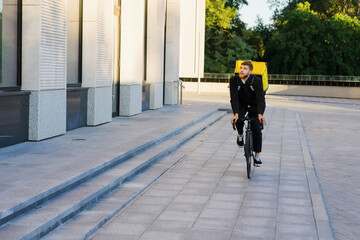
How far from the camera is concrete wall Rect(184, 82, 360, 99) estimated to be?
41.4 m

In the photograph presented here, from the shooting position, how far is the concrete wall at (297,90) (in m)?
41.4

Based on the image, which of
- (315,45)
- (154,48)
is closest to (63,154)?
(154,48)

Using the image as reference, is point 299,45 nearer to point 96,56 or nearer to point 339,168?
point 96,56

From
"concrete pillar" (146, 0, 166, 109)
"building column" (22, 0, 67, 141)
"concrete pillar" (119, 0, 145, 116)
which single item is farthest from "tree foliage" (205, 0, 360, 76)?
"building column" (22, 0, 67, 141)

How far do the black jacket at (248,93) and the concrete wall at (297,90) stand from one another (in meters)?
33.7

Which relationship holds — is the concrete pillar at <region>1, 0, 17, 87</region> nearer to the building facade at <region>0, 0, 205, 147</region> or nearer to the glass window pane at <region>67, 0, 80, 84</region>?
the building facade at <region>0, 0, 205, 147</region>

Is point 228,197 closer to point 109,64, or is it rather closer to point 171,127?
point 171,127

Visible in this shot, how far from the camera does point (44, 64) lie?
437 inches

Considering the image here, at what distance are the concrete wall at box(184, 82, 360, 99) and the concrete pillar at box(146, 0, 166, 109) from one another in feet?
71.0

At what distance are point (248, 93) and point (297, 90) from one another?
34.9m

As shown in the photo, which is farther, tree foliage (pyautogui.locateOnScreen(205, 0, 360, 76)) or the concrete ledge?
tree foliage (pyautogui.locateOnScreen(205, 0, 360, 76))

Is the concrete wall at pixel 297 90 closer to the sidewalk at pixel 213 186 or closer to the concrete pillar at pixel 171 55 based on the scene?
the concrete pillar at pixel 171 55

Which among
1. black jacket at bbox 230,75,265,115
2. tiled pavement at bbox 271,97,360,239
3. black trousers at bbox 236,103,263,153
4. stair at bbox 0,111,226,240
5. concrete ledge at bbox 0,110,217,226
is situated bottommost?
tiled pavement at bbox 271,97,360,239

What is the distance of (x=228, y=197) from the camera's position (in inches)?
298
